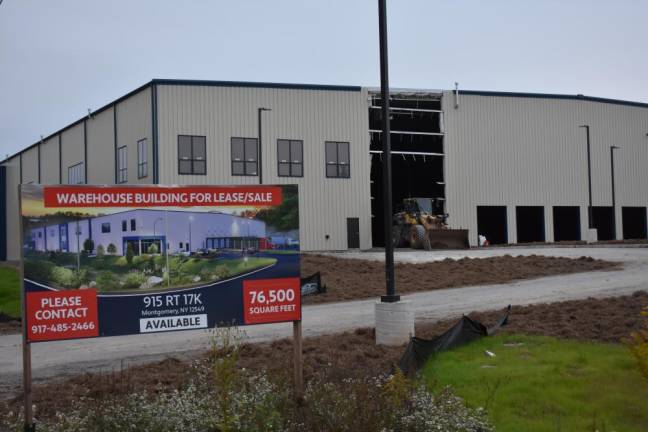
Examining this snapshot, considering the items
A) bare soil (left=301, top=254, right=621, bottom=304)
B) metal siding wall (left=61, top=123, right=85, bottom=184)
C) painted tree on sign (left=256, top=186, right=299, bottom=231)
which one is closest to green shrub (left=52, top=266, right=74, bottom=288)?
painted tree on sign (left=256, top=186, right=299, bottom=231)

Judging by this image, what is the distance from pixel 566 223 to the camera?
190ft

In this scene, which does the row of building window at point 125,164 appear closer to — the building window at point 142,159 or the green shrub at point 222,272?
the building window at point 142,159

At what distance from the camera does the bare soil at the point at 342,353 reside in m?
8.62

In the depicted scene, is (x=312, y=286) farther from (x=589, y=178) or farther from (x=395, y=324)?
(x=589, y=178)

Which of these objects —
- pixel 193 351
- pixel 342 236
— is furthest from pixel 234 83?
pixel 193 351

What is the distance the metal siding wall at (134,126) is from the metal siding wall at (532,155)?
66.0ft

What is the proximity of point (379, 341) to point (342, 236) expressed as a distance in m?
35.6

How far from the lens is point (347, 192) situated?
47969mm

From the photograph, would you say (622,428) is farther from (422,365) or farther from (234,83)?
(234,83)

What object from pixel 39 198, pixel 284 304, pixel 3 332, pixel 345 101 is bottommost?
pixel 3 332

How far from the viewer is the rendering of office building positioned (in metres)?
7.28

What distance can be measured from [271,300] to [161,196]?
1.65 m

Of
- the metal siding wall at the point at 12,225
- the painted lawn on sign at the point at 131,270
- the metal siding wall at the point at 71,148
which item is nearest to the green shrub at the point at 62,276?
the painted lawn on sign at the point at 131,270

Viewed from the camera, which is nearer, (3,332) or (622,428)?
(622,428)
